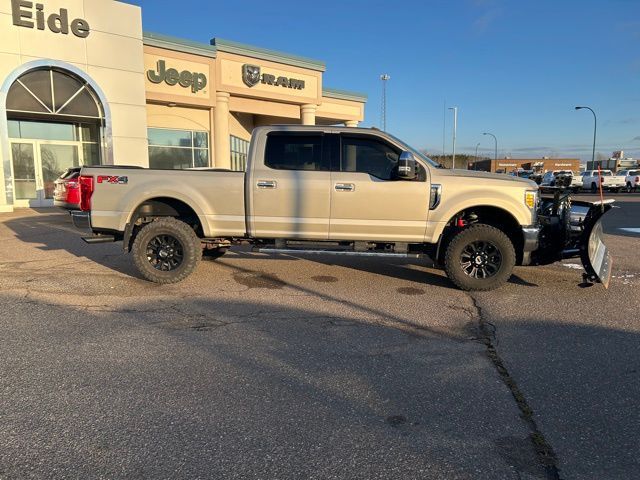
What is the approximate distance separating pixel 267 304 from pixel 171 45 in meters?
18.0

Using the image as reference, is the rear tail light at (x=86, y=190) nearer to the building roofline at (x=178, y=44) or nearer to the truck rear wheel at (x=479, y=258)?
the truck rear wheel at (x=479, y=258)

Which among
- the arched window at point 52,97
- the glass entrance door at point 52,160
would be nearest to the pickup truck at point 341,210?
the arched window at point 52,97

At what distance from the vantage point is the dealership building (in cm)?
1633

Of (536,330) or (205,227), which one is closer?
(536,330)

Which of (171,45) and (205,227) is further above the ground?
(171,45)

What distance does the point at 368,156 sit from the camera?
21.2ft

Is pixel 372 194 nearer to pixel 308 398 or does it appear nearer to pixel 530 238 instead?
pixel 530 238

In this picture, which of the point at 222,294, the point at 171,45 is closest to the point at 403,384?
the point at 222,294

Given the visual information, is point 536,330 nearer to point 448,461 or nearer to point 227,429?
point 448,461

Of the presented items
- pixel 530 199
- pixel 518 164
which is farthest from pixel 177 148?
pixel 518 164

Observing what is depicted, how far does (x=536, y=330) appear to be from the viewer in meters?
4.87

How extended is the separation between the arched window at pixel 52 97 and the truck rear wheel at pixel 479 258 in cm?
1643

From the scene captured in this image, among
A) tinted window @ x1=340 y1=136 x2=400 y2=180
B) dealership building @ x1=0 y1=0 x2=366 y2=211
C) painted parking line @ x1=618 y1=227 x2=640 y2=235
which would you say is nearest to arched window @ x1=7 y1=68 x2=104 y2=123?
dealership building @ x1=0 y1=0 x2=366 y2=211

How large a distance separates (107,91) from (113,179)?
526 inches
